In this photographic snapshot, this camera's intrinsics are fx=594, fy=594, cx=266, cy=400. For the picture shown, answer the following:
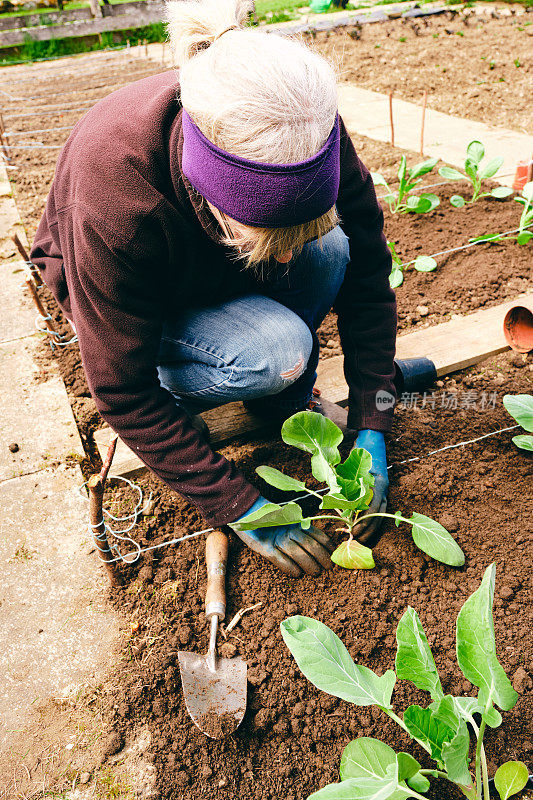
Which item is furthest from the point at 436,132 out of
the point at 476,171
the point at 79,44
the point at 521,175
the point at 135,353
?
the point at 79,44

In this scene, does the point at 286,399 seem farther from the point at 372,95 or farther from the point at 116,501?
the point at 372,95

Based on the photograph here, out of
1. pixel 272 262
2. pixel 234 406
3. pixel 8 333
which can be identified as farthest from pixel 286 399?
pixel 8 333

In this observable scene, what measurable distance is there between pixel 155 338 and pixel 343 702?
36.0 inches

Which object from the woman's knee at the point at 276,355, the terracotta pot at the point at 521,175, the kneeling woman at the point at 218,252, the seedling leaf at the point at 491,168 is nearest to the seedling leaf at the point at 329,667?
the kneeling woman at the point at 218,252

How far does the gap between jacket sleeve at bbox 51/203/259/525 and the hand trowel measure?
201mm

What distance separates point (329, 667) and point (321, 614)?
376 millimetres

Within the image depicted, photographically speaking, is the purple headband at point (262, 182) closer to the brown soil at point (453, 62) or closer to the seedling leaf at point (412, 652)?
the seedling leaf at point (412, 652)

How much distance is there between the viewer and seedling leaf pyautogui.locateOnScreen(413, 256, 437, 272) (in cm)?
243

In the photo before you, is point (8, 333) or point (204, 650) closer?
point (204, 650)

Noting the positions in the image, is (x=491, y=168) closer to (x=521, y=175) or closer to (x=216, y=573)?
(x=521, y=175)

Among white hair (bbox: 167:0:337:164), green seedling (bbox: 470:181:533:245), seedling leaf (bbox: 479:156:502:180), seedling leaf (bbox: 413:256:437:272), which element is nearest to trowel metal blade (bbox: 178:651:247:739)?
white hair (bbox: 167:0:337:164)

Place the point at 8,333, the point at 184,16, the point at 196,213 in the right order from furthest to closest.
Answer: the point at 8,333, the point at 196,213, the point at 184,16

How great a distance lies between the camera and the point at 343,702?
132 cm

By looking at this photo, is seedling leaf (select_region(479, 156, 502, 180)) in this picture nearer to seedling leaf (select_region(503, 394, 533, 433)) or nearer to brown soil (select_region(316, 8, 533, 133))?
brown soil (select_region(316, 8, 533, 133))
